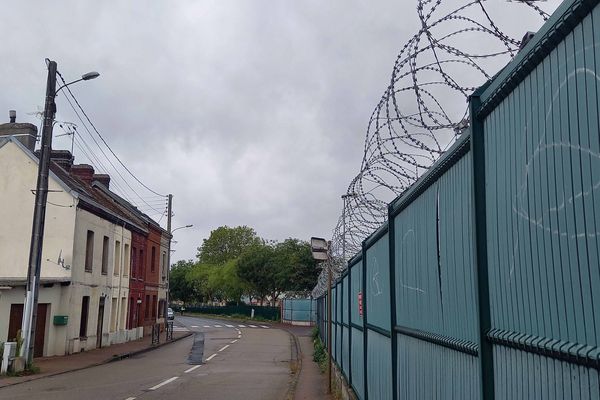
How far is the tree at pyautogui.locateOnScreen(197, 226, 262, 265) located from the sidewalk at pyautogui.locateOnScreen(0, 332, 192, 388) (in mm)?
74607

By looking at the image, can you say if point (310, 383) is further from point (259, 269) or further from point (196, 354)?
point (259, 269)

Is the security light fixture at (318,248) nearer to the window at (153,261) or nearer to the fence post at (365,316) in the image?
the fence post at (365,316)

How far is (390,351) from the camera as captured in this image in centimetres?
617

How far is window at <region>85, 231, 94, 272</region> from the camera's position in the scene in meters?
26.8

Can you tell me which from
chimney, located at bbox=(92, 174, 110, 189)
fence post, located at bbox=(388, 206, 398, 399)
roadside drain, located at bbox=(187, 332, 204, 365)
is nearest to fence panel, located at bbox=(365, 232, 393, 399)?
fence post, located at bbox=(388, 206, 398, 399)

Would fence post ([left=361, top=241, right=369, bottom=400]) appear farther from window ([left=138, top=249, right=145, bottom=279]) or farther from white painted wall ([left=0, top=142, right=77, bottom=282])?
window ([left=138, top=249, right=145, bottom=279])

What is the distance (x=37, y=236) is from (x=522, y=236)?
1732cm

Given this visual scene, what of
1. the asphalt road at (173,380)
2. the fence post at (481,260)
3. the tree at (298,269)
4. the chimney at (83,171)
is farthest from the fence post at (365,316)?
the tree at (298,269)

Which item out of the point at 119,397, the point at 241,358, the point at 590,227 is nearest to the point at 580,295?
the point at 590,227

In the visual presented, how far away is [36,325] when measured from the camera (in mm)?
22641

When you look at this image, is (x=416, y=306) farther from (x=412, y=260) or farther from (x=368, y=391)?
(x=368, y=391)

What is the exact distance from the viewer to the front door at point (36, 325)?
22203mm

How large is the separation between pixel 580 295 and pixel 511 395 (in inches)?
32.2

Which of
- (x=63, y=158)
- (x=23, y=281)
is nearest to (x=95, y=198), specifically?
(x=63, y=158)
